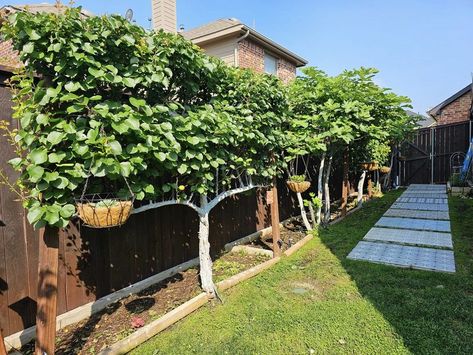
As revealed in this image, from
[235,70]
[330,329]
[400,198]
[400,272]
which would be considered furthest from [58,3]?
[400,198]

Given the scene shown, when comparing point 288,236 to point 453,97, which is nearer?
point 288,236

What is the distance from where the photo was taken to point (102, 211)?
241cm

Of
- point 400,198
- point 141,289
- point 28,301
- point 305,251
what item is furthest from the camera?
point 400,198

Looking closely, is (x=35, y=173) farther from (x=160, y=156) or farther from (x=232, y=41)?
(x=232, y=41)

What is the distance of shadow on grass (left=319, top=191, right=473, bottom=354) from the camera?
2.76 m

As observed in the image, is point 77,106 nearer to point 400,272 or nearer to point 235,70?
point 235,70

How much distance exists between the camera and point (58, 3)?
2.24 m

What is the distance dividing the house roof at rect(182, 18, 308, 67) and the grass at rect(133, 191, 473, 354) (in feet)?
26.5

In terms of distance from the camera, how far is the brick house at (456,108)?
17891mm

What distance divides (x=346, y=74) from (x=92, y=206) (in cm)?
515

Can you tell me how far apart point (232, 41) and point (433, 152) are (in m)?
10.6

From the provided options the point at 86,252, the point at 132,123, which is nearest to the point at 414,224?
the point at 86,252

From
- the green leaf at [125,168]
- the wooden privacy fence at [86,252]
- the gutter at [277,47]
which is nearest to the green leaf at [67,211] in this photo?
the green leaf at [125,168]

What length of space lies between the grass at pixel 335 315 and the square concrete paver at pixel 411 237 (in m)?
0.90
